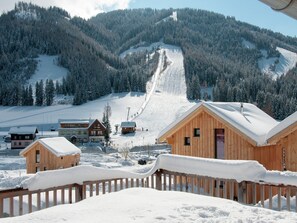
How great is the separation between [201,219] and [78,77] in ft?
485

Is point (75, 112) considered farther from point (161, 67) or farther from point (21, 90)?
point (161, 67)

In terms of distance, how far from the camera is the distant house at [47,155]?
2936cm

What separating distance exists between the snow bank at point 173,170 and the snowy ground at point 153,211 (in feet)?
3.31

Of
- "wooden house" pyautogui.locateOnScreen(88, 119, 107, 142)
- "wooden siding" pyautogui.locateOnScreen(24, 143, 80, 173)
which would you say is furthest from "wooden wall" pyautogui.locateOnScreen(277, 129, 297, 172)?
"wooden house" pyautogui.locateOnScreen(88, 119, 107, 142)

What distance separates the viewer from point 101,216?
405 centimetres

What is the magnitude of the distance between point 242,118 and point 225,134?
3.00 ft

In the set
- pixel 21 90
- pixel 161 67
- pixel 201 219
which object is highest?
pixel 161 67

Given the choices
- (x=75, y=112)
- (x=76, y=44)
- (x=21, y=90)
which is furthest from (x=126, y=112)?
(x=76, y=44)

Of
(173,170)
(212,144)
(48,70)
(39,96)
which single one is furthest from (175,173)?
(48,70)

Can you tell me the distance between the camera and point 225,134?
1428 cm

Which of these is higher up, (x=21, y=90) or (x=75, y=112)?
(x=21, y=90)

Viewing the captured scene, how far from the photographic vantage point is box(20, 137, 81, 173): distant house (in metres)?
29.4

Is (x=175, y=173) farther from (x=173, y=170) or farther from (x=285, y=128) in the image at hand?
(x=285, y=128)

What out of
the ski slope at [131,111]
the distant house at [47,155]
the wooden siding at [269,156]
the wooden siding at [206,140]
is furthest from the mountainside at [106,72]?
the wooden siding at [206,140]
